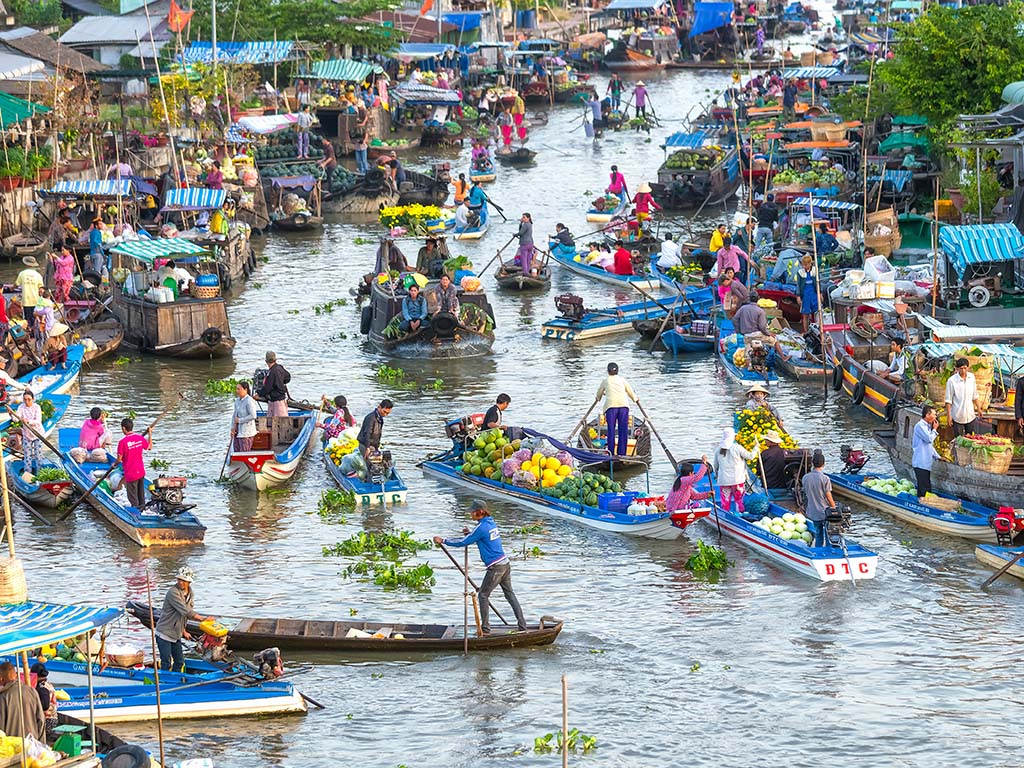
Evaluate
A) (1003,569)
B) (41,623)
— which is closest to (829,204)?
(1003,569)

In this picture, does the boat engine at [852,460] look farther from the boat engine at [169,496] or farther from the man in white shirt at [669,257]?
the man in white shirt at [669,257]

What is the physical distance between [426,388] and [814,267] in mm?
6903

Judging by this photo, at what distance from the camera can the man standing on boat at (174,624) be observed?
17.6 metres

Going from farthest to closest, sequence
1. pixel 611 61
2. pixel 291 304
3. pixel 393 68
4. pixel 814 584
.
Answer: pixel 611 61 → pixel 393 68 → pixel 291 304 → pixel 814 584

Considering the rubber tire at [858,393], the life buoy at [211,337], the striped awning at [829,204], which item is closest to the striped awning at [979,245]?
the rubber tire at [858,393]

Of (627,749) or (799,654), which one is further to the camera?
(799,654)

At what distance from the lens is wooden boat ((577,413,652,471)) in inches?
1011

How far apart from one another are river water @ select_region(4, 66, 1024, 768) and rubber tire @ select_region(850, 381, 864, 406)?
0.97 feet

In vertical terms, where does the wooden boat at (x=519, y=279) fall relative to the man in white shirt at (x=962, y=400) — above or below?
below

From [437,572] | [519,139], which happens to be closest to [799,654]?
[437,572]

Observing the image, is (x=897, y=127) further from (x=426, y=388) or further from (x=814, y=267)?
(x=426, y=388)

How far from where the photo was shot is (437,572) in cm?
2197

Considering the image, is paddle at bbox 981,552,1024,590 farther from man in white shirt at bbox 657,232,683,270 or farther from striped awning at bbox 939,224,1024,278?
man in white shirt at bbox 657,232,683,270

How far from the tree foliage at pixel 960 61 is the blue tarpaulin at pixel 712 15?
4410 cm
